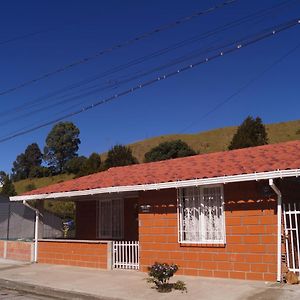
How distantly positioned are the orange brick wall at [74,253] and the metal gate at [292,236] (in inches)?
218

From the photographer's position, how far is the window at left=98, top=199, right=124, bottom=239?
17500 mm

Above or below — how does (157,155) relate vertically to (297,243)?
above

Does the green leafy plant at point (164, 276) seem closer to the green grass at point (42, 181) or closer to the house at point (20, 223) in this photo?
the house at point (20, 223)

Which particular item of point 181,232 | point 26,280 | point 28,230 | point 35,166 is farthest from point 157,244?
point 35,166

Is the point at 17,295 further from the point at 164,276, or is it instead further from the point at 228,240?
the point at 228,240

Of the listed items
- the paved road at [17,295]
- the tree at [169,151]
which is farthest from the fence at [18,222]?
the tree at [169,151]

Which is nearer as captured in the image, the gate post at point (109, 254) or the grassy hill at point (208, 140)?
the gate post at point (109, 254)

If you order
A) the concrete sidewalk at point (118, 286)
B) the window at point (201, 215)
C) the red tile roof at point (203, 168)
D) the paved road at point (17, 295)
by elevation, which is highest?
the red tile roof at point (203, 168)

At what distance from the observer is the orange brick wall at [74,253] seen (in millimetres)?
14359

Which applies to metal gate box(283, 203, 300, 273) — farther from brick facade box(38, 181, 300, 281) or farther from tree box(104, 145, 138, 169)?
tree box(104, 145, 138, 169)

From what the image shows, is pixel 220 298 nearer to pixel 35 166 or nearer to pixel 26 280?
pixel 26 280

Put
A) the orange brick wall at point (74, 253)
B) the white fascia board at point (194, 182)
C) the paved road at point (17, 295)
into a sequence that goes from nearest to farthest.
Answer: the paved road at point (17, 295) → the white fascia board at point (194, 182) → the orange brick wall at point (74, 253)

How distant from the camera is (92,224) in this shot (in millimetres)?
18312

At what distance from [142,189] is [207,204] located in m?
1.88
